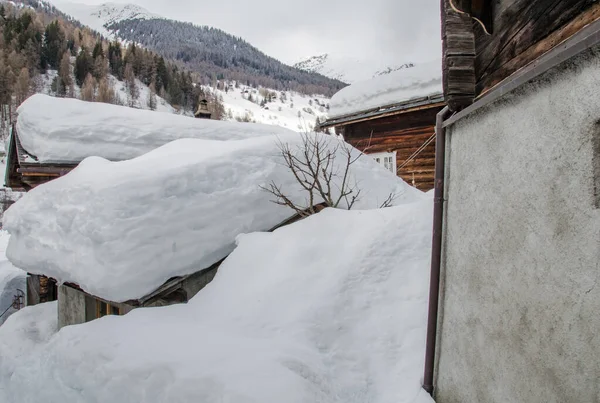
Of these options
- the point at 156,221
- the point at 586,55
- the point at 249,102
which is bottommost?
the point at 156,221

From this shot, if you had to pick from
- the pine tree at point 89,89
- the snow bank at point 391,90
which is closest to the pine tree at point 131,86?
the pine tree at point 89,89

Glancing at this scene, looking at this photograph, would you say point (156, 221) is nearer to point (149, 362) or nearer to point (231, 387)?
point (149, 362)

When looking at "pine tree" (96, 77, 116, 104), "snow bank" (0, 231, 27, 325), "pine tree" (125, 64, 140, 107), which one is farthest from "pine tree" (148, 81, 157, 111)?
"snow bank" (0, 231, 27, 325)

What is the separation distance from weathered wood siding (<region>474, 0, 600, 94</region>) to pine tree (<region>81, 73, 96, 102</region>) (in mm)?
58412

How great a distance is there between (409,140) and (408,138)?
0.25 ft

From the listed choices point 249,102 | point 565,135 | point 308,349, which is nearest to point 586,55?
point 565,135

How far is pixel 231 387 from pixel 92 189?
12.9ft

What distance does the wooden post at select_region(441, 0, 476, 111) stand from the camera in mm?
3059

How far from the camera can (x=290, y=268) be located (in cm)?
498

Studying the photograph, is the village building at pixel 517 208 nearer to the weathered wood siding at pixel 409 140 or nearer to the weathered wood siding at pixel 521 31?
the weathered wood siding at pixel 521 31

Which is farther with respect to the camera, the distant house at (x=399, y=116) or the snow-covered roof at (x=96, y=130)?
the distant house at (x=399, y=116)

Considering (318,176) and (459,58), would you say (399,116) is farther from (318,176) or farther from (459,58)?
(459,58)

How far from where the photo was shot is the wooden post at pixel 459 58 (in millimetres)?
3059

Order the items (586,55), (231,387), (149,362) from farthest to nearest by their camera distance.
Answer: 1. (149,362)
2. (231,387)
3. (586,55)
